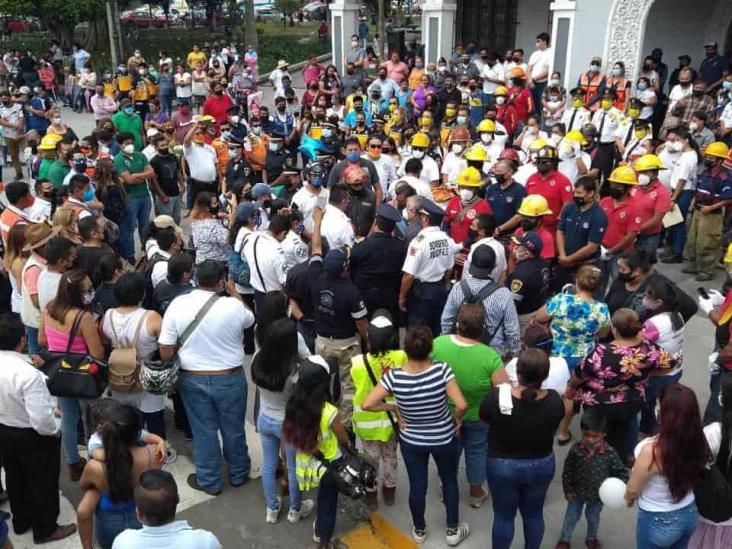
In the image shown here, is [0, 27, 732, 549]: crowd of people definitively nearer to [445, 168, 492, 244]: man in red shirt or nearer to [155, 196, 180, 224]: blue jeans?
[445, 168, 492, 244]: man in red shirt

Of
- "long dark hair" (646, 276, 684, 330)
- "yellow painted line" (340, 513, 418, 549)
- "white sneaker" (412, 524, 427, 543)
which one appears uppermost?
"long dark hair" (646, 276, 684, 330)

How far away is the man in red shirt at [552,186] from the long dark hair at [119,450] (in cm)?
495

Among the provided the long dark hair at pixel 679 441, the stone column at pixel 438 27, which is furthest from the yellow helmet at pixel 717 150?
the stone column at pixel 438 27

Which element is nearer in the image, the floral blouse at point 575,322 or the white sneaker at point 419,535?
the white sneaker at point 419,535

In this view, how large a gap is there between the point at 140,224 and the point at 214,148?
5.14 ft

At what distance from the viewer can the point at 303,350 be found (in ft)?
14.8

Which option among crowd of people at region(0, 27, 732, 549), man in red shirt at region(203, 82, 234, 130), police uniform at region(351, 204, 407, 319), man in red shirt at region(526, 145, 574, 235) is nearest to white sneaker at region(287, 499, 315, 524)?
crowd of people at region(0, 27, 732, 549)

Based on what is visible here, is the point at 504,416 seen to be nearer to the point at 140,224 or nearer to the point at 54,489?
the point at 54,489

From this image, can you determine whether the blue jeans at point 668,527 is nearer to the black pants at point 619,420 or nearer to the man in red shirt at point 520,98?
the black pants at point 619,420

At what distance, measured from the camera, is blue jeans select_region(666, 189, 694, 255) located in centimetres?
879

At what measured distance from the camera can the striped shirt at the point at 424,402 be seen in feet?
13.1

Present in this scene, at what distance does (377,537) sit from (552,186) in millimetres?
4229

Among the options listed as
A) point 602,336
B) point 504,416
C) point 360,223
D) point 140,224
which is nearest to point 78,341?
point 504,416

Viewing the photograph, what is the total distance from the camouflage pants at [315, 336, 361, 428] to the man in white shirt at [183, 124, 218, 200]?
470 centimetres
